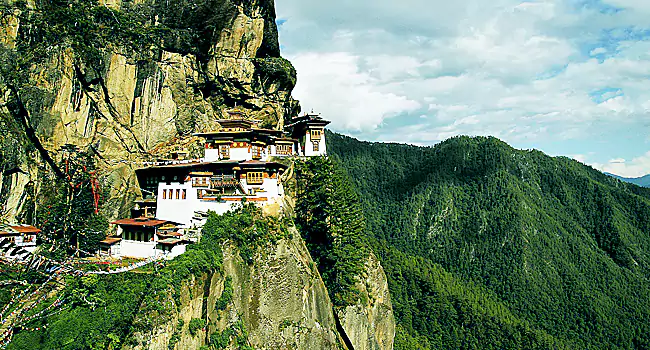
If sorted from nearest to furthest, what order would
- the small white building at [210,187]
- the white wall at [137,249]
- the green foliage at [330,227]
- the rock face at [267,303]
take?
the rock face at [267,303] → the white wall at [137,249] → the small white building at [210,187] → the green foliage at [330,227]

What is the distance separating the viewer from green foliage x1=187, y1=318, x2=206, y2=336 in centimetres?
3244

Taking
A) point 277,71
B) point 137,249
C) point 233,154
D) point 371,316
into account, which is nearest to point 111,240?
point 137,249

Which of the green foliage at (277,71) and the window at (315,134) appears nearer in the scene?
A: the window at (315,134)

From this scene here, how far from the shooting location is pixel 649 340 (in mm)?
134000

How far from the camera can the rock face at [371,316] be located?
49.9 meters

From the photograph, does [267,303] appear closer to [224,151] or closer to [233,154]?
[233,154]

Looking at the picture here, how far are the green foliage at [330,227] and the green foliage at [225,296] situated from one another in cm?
1492

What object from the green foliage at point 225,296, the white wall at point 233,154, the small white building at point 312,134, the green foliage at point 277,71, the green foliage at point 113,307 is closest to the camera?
the green foliage at point 113,307

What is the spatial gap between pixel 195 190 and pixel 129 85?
1919 cm

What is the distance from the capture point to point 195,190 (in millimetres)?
44812

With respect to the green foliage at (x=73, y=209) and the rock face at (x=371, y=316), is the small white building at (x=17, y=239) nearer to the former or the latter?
the green foliage at (x=73, y=209)

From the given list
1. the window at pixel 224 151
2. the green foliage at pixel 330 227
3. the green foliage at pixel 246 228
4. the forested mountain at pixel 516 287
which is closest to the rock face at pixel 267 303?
the green foliage at pixel 246 228

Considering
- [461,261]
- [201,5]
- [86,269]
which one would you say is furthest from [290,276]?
[461,261]

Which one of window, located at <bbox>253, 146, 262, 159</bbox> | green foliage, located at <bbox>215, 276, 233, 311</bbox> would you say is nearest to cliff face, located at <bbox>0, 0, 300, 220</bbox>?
window, located at <bbox>253, 146, 262, 159</bbox>
